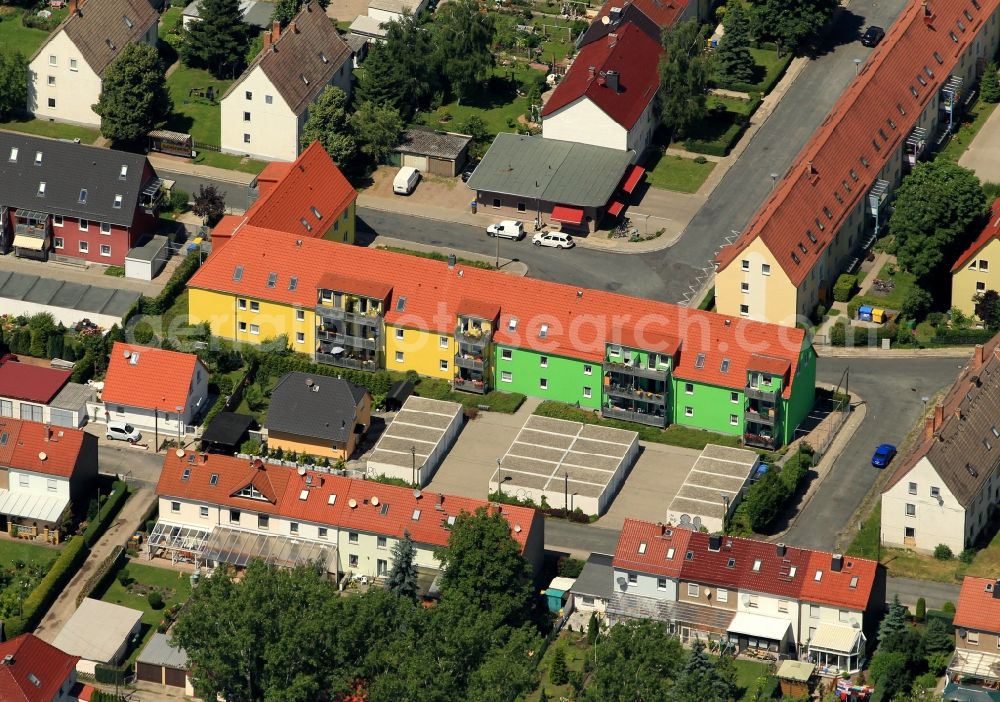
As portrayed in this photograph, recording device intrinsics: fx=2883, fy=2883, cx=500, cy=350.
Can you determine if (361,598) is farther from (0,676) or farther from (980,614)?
(980,614)

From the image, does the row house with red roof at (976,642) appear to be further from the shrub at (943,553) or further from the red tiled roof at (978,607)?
the shrub at (943,553)

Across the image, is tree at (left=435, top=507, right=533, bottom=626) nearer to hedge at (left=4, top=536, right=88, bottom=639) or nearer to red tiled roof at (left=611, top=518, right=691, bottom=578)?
red tiled roof at (left=611, top=518, right=691, bottom=578)

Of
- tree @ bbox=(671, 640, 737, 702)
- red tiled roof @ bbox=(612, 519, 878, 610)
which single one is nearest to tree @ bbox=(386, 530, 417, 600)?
red tiled roof @ bbox=(612, 519, 878, 610)

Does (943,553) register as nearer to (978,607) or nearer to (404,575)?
(978,607)

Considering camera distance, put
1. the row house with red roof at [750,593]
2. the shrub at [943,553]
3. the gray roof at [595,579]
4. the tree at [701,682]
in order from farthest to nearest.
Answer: the shrub at [943,553] → the gray roof at [595,579] → the row house with red roof at [750,593] → the tree at [701,682]

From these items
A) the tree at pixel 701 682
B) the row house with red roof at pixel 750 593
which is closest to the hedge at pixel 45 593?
the row house with red roof at pixel 750 593

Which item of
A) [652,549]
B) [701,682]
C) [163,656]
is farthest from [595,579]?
[163,656]

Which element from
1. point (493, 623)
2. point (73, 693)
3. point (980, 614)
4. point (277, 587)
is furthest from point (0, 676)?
point (980, 614)
